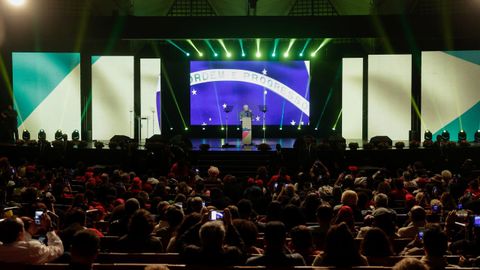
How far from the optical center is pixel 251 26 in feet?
59.6

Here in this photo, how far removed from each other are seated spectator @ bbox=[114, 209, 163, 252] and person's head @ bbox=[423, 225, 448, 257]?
2283 millimetres

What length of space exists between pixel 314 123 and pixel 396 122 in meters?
3.16

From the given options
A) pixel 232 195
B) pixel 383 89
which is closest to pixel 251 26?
pixel 383 89

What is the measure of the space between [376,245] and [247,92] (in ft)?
63.9

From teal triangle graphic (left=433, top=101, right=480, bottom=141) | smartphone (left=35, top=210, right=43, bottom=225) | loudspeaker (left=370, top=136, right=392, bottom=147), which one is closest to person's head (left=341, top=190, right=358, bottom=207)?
smartphone (left=35, top=210, right=43, bottom=225)

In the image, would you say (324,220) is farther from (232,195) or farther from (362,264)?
(232,195)

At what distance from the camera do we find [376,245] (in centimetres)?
507

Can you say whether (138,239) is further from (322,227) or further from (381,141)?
(381,141)

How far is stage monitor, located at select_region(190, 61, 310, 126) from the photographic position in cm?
2439

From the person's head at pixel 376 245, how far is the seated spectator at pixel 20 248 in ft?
7.92

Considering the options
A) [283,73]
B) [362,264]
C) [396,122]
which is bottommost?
[362,264]

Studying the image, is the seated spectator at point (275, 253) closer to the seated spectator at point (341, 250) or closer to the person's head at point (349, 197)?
the seated spectator at point (341, 250)

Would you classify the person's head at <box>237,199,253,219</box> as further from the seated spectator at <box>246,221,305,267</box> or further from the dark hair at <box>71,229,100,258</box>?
the dark hair at <box>71,229,100,258</box>

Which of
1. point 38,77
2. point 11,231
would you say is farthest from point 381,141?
point 11,231
